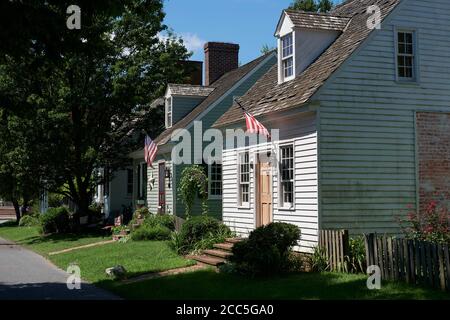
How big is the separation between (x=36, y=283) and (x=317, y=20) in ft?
34.3

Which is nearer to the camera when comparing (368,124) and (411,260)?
(411,260)

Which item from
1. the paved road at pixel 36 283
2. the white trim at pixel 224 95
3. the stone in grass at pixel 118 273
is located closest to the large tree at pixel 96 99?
the white trim at pixel 224 95

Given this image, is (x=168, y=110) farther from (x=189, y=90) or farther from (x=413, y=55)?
(x=413, y=55)

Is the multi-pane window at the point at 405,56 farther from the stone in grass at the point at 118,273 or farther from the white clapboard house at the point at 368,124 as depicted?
the stone in grass at the point at 118,273

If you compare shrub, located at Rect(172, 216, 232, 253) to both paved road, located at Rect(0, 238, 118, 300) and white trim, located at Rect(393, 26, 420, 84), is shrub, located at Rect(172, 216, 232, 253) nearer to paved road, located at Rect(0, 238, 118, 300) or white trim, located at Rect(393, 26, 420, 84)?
paved road, located at Rect(0, 238, 118, 300)

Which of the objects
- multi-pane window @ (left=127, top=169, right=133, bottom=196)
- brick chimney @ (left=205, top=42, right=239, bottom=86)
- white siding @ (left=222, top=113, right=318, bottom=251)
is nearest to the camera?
white siding @ (left=222, top=113, right=318, bottom=251)

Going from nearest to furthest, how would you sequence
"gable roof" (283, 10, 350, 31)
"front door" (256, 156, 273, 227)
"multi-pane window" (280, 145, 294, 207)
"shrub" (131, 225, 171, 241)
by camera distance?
"multi-pane window" (280, 145, 294, 207) < "gable roof" (283, 10, 350, 31) < "front door" (256, 156, 273, 227) < "shrub" (131, 225, 171, 241)

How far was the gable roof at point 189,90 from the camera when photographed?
27578 mm

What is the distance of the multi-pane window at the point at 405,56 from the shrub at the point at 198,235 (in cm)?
709

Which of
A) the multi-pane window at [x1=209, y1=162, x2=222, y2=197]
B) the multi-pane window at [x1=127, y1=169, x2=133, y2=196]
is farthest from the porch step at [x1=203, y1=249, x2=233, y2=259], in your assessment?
the multi-pane window at [x1=127, y1=169, x2=133, y2=196]

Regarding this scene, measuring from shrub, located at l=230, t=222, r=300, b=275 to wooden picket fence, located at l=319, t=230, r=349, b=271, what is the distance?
0.77 meters

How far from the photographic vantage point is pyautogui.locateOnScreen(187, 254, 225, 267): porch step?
47.2ft

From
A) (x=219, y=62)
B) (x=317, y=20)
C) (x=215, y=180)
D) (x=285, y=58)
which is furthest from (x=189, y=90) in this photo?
(x=317, y=20)

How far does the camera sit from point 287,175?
613 inches
